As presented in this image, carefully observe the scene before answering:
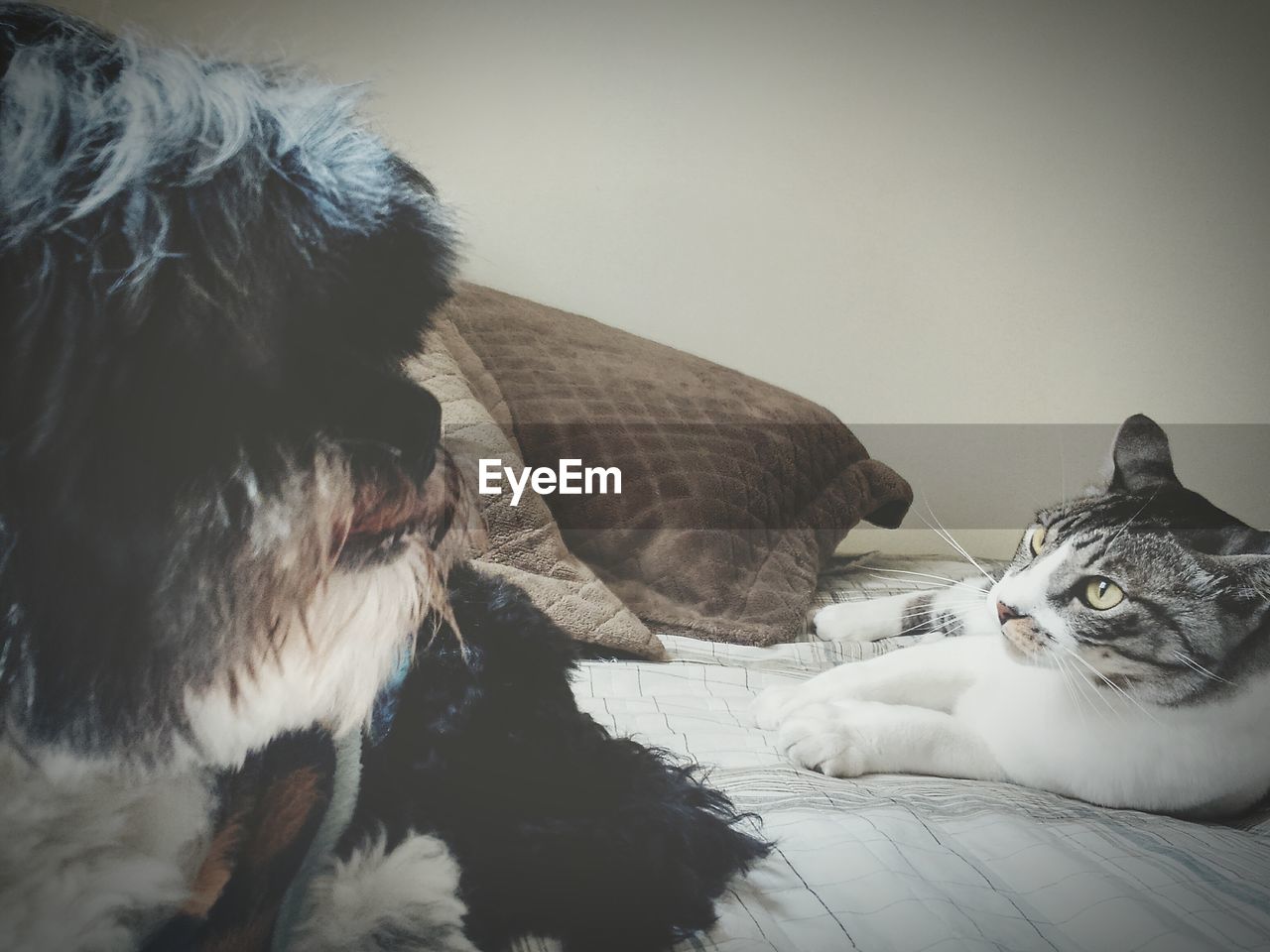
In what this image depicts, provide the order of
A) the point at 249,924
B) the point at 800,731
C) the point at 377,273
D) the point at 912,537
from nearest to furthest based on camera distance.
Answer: the point at 249,924, the point at 377,273, the point at 800,731, the point at 912,537

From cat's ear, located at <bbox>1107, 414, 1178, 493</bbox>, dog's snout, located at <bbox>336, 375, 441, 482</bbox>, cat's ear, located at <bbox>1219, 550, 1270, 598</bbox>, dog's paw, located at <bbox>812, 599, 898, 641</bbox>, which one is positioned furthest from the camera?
dog's paw, located at <bbox>812, 599, 898, 641</bbox>

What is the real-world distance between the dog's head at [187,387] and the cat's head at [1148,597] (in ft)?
1.97

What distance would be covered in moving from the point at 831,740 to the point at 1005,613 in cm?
24

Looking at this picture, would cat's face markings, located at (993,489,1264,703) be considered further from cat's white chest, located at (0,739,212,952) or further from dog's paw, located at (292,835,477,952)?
cat's white chest, located at (0,739,212,952)

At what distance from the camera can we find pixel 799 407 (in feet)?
3.32

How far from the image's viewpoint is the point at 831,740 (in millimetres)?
695

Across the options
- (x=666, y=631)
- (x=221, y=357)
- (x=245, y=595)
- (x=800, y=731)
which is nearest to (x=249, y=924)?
(x=245, y=595)

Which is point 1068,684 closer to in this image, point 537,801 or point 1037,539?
point 1037,539

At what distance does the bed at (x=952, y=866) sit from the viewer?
488 mm

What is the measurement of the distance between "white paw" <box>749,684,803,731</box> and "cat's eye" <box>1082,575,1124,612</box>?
0.93 ft

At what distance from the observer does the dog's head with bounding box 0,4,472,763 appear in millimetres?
477

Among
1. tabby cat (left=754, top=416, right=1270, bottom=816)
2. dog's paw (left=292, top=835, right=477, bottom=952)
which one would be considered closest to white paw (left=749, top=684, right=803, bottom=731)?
tabby cat (left=754, top=416, right=1270, bottom=816)

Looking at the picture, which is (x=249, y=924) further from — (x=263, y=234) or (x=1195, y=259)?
(x=1195, y=259)

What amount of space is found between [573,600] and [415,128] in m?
0.57
